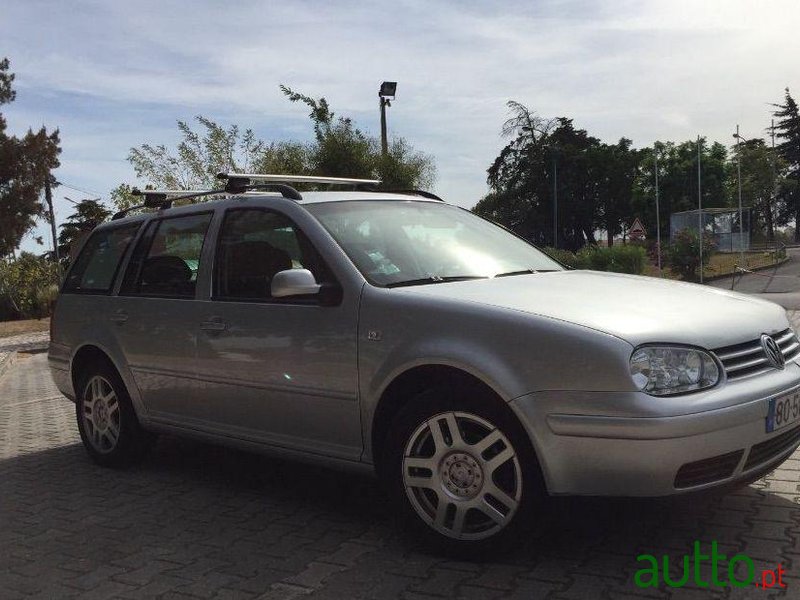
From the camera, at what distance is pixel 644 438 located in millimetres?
2990

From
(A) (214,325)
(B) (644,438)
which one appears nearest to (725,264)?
(A) (214,325)

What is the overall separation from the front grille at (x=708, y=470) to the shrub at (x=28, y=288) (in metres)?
28.5

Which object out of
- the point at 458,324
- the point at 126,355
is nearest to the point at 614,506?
the point at 458,324

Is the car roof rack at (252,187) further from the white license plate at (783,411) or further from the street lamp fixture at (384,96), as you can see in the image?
the street lamp fixture at (384,96)

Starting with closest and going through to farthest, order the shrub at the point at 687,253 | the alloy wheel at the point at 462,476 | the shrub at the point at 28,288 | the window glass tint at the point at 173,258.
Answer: the alloy wheel at the point at 462,476
the window glass tint at the point at 173,258
the shrub at the point at 28,288
the shrub at the point at 687,253

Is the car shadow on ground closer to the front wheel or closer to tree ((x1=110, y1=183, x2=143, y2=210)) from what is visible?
the front wheel

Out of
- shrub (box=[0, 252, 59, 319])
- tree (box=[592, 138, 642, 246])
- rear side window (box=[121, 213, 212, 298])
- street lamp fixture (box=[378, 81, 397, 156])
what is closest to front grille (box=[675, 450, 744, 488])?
rear side window (box=[121, 213, 212, 298])

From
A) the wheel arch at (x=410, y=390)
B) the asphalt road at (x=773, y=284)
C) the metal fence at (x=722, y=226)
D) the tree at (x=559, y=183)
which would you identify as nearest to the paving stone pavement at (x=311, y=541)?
the wheel arch at (x=410, y=390)

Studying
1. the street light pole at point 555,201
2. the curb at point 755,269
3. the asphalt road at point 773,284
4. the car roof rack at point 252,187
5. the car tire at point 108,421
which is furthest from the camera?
the street light pole at point 555,201

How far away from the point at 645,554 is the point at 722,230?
3200 centimetres

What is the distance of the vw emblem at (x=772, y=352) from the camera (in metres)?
3.49

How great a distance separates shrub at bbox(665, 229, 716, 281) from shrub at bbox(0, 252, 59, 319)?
2191 cm

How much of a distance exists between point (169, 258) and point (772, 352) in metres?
3.51

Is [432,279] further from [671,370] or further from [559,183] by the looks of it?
[559,183]
